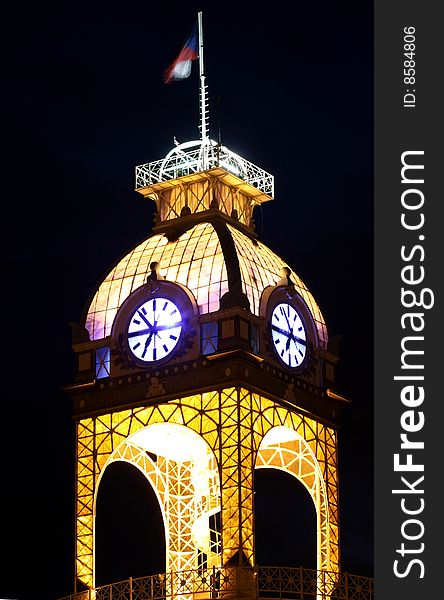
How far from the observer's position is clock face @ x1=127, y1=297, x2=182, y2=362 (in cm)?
11162

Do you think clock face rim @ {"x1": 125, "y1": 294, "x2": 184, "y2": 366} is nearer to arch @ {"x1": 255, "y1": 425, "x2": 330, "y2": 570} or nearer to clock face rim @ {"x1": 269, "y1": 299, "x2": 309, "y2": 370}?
clock face rim @ {"x1": 269, "y1": 299, "x2": 309, "y2": 370}

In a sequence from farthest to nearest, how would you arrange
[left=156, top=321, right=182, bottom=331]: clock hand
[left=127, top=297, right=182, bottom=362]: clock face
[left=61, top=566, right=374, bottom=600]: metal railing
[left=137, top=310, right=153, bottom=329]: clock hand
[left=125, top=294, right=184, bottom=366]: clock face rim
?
[left=137, top=310, right=153, bottom=329]: clock hand → [left=127, top=297, right=182, bottom=362]: clock face → [left=156, top=321, right=182, bottom=331]: clock hand → [left=125, top=294, right=184, bottom=366]: clock face rim → [left=61, top=566, right=374, bottom=600]: metal railing

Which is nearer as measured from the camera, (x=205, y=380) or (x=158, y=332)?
(x=205, y=380)

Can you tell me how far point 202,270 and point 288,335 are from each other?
16.3 ft

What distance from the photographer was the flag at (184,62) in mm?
119000

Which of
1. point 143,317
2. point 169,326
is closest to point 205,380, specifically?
point 169,326

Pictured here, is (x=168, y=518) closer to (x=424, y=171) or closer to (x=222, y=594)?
(x=222, y=594)

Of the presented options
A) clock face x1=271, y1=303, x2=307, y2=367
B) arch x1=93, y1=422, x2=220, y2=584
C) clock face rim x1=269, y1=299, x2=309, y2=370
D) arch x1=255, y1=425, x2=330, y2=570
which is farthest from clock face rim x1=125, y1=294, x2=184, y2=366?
arch x1=255, y1=425, x2=330, y2=570

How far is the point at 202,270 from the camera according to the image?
11238 centimetres

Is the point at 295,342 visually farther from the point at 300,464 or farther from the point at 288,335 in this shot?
the point at 300,464

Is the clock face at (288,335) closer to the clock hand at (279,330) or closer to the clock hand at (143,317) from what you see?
the clock hand at (279,330)

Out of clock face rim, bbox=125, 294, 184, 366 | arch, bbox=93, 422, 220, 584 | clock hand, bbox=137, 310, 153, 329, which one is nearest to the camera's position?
clock face rim, bbox=125, 294, 184, 366

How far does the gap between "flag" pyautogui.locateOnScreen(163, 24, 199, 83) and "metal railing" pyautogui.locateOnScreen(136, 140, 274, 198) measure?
11.6ft

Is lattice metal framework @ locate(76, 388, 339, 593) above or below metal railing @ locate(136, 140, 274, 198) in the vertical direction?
below
